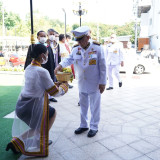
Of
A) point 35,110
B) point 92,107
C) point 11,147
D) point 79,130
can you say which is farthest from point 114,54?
point 11,147

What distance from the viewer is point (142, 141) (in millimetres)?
3432

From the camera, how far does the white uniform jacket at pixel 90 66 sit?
342 cm

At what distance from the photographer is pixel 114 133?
3.77m

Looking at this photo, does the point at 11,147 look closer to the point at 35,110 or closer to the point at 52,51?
the point at 35,110

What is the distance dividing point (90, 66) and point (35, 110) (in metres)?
1.23

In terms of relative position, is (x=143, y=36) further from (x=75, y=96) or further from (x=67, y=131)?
(x=67, y=131)

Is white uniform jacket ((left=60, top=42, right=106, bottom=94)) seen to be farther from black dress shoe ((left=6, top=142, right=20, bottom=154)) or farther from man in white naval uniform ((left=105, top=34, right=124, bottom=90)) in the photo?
man in white naval uniform ((left=105, top=34, right=124, bottom=90))

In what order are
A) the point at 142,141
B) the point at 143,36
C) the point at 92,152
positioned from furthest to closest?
the point at 143,36 → the point at 142,141 → the point at 92,152

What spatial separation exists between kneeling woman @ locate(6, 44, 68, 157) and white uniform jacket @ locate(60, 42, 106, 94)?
0.63 meters

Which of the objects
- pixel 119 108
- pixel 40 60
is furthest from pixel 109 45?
pixel 40 60

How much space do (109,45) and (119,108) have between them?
3198mm

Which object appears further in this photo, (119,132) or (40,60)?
(119,132)

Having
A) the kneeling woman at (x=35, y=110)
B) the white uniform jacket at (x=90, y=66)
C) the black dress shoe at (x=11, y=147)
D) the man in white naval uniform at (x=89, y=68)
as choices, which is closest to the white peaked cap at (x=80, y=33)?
the man in white naval uniform at (x=89, y=68)

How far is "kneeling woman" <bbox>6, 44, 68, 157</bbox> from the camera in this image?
8.98ft
